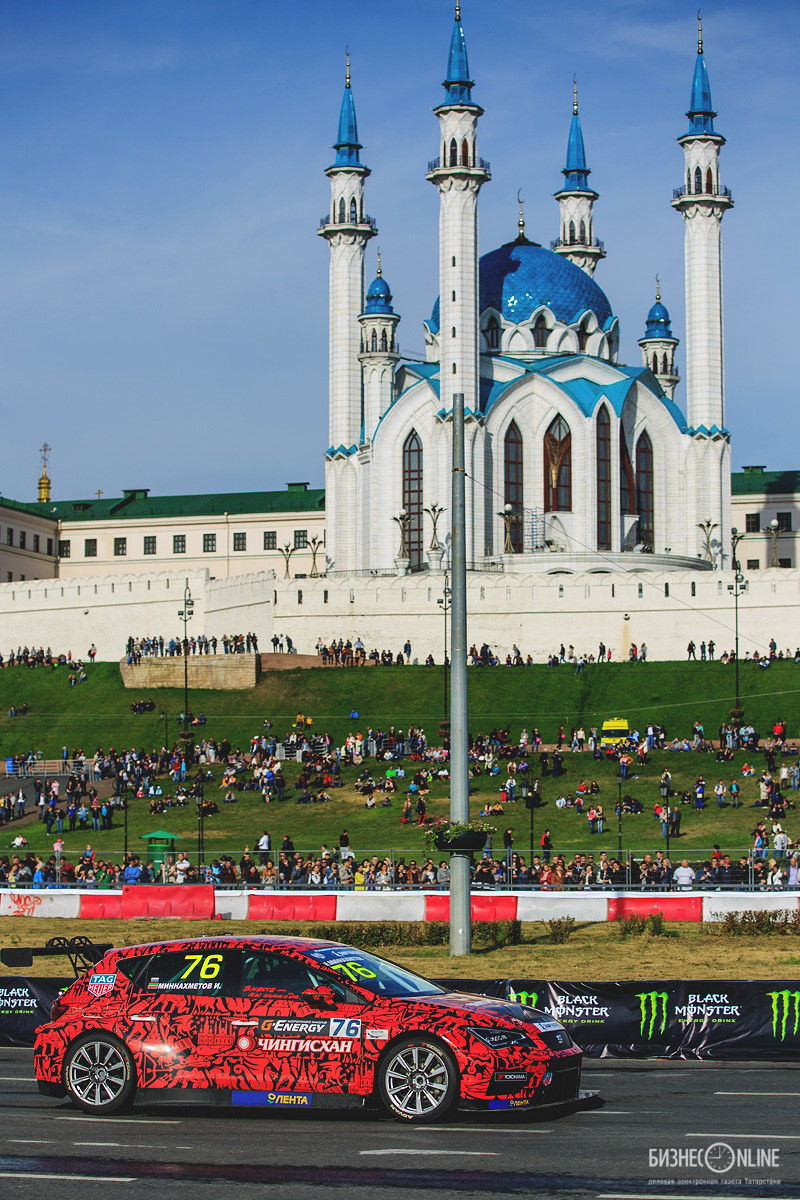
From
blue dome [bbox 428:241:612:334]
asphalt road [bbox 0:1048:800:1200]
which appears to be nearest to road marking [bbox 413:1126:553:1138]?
asphalt road [bbox 0:1048:800:1200]

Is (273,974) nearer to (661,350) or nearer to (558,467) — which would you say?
(558,467)

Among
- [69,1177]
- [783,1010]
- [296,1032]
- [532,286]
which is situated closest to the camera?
[69,1177]

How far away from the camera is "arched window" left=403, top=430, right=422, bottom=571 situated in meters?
94.3

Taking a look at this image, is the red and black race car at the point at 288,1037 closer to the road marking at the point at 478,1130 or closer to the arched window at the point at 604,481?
the road marking at the point at 478,1130

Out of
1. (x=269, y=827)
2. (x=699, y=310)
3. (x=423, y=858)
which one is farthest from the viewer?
(x=699, y=310)

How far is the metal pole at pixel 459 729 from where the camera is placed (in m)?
25.3

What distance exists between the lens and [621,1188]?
11.9 meters

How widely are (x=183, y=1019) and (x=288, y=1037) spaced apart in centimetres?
105

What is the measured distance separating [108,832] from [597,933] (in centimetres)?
2582

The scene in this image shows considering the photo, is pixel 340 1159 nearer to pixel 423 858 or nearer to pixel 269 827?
pixel 423 858

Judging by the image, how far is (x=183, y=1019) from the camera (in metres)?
15.4

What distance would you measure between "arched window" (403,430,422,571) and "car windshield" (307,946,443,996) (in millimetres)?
77760

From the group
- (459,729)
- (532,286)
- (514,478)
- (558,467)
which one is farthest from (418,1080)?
(532,286)

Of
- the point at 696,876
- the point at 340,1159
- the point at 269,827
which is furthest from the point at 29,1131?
the point at 269,827
